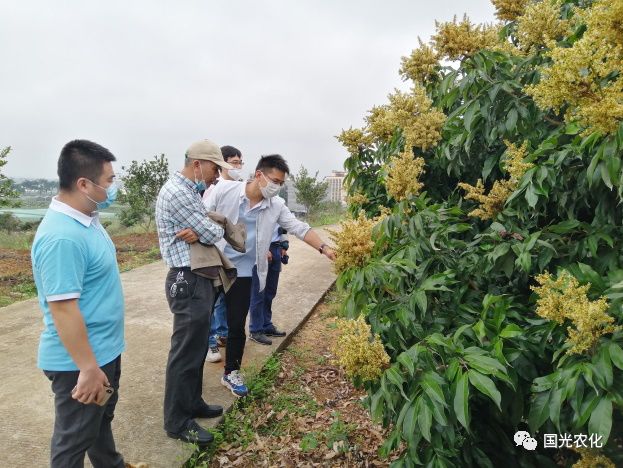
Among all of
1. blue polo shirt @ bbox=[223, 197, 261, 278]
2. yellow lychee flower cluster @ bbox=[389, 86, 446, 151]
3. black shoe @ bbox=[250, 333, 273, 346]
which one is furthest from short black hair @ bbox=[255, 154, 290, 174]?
black shoe @ bbox=[250, 333, 273, 346]

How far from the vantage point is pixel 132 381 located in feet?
11.9

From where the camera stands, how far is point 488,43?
2.30 metres

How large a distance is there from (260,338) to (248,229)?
1.42m

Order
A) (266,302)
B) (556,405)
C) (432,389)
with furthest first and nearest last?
(266,302) < (432,389) < (556,405)

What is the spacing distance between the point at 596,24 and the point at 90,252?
2.18 m

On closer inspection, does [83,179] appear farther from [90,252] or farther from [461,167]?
[461,167]

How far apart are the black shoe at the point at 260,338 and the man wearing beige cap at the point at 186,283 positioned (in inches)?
63.5

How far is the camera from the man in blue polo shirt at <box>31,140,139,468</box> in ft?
6.18

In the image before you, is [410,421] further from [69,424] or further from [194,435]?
[194,435]

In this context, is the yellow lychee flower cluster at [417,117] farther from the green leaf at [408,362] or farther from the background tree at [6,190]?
the background tree at [6,190]

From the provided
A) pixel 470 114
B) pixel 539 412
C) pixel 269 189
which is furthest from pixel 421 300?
pixel 269 189

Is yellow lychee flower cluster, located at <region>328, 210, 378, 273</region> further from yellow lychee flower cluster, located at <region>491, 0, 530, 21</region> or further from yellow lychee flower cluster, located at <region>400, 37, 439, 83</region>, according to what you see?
yellow lychee flower cluster, located at <region>491, 0, 530, 21</region>

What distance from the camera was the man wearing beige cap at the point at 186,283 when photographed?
2.78 meters

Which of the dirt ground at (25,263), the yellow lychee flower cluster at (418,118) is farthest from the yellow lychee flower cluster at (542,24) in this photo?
the dirt ground at (25,263)
